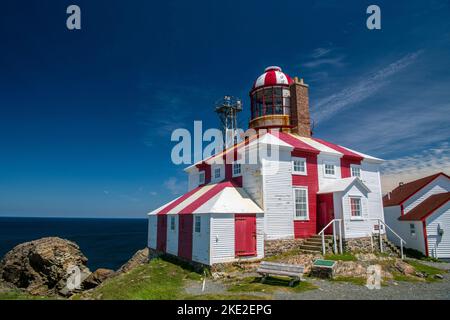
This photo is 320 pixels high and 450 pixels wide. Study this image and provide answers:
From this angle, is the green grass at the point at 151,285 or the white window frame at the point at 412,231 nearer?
the green grass at the point at 151,285

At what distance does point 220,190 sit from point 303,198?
19.5 ft

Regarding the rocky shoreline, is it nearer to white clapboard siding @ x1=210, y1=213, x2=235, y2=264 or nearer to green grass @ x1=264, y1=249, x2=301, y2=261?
white clapboard siding @ x1=210, y1=213, x2=235, y2=264

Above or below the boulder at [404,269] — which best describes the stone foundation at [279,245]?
above

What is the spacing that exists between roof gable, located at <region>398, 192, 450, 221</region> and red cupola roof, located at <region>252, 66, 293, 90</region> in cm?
1538

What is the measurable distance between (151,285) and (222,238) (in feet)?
14.5

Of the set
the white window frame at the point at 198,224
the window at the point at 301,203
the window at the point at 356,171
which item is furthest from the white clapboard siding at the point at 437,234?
the white window frame at the point at 198,224

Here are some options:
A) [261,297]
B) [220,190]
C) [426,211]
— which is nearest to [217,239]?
[220,190]

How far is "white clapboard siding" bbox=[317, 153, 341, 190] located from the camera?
21417 mm

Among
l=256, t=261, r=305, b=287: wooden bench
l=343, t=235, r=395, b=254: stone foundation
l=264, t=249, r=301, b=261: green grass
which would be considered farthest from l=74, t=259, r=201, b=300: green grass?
l=343, t=235, r=395, b=254: stone foundation

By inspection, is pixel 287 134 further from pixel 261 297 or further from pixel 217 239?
pixel 261 297

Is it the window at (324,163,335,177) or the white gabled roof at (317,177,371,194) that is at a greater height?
the window at (324,163,335,177)

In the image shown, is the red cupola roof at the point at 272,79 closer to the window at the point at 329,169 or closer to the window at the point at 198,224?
the window at the point at 329,169

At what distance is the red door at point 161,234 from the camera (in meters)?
23.2

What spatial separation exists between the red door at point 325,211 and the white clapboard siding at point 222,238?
743 centimetres
